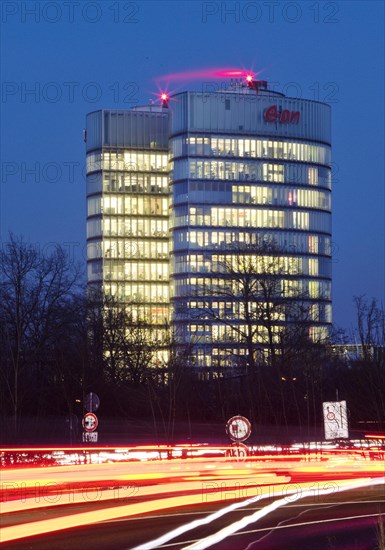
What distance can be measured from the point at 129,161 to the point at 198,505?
145807 mm

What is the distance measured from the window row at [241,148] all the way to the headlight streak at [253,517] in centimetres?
12881

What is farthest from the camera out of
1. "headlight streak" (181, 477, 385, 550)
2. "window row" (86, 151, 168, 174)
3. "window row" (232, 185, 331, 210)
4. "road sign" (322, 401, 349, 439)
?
"window row" (86, 151, 168, 174)

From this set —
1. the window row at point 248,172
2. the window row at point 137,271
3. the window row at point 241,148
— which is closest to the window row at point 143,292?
the window row at point 137,271

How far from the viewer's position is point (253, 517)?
2544 centimetres

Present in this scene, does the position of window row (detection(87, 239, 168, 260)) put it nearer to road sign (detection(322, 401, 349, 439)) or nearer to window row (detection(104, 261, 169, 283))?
window row (detection(104, 261, 169, 283))

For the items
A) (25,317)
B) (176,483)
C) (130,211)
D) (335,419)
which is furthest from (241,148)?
(176,483)

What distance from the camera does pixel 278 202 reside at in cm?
16512

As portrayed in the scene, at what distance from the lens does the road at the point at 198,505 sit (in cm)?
2114

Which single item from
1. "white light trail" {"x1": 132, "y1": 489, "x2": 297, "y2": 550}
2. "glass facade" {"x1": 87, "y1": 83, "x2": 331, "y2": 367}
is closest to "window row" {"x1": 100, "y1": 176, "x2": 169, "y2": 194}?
"glass facade" {"x1": 87, "y1": 83, "x2": 331, "y2": 367}

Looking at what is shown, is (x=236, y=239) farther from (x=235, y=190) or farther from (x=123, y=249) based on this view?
(x=123, y=249)

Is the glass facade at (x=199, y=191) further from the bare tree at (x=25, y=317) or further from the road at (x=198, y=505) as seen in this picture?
the road at (x=198, y=505)

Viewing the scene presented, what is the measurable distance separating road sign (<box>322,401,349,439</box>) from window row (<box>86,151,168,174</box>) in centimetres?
13758

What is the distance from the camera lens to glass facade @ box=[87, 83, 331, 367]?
162m

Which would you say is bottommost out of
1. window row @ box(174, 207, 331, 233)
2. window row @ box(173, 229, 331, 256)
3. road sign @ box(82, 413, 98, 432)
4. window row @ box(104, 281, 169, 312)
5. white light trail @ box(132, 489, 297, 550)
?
white light trail @ box(132, 489, 297, 550)
